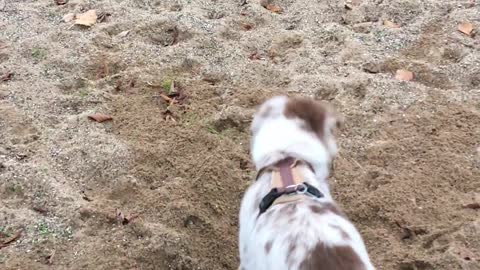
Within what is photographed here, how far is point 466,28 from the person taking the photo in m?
5.53

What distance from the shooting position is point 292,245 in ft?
9.62

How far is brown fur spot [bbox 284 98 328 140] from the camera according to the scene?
3590 millimetres

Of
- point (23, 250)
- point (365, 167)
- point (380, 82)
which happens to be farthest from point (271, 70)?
point (23, 250)

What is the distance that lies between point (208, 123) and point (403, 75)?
149cm

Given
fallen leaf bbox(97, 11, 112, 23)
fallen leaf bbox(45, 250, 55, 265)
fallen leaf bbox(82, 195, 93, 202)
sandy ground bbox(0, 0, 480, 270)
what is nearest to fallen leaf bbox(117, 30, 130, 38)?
sandy ground bbox(0, 0, 480, 270)

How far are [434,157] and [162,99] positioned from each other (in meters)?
1.93

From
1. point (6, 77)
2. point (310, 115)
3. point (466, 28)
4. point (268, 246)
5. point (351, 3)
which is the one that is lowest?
point (6, 77)

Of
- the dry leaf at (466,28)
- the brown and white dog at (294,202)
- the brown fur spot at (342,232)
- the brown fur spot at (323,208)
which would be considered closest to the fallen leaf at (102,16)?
the brown and white dog at (294,202)

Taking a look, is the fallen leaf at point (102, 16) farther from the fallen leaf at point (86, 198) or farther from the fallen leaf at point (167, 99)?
the fallen leaf at point (86, 198)

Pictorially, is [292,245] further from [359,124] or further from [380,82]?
[380,82]

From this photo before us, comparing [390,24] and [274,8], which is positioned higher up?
[390,24]

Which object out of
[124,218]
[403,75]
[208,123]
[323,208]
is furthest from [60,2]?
[323,208]

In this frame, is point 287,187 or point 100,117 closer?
point 287,187

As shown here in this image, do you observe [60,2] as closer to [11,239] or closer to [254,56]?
[254,56]
